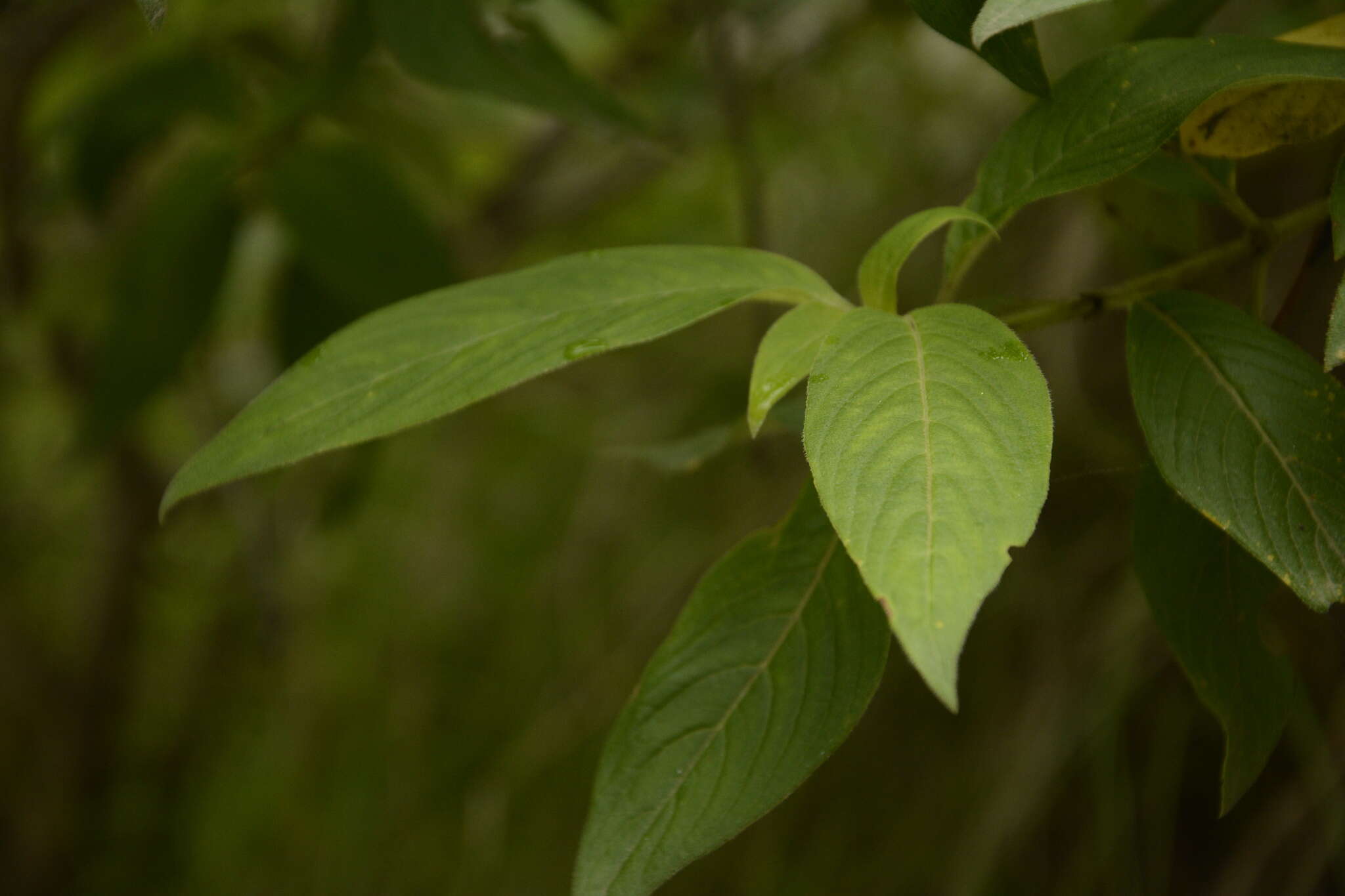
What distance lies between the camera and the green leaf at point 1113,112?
1.16 feet

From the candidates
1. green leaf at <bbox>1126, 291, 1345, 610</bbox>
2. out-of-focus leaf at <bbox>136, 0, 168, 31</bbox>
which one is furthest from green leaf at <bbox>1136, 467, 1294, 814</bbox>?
out-of-focus leaf at <bbox>136, 0, 168, 31</bbox>

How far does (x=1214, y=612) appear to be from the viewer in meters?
0.40

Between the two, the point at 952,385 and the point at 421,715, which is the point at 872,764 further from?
the point at 952,385

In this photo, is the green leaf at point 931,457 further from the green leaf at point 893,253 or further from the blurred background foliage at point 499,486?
the blurred background foliage at point 499,486

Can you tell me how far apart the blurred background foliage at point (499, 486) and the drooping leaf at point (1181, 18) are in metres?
0.09

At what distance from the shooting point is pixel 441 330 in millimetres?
410

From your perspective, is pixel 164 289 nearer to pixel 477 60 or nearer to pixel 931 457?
pixel 477 60

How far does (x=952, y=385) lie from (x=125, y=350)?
2.42 feet

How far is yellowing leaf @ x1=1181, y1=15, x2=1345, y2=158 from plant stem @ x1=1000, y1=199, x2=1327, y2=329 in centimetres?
3

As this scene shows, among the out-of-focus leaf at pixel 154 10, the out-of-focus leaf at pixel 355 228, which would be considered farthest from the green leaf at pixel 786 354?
the out-of-focus leaf at pixel 355 228

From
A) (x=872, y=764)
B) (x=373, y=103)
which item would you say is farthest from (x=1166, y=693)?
(x=373, y=103)

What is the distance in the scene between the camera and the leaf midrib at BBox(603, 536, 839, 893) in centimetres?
37

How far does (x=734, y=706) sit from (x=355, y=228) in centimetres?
56

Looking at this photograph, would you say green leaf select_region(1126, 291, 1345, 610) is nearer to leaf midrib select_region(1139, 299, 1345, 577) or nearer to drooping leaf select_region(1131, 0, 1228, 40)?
leaf midrib select_region(1139, 299, 1345, 577)
